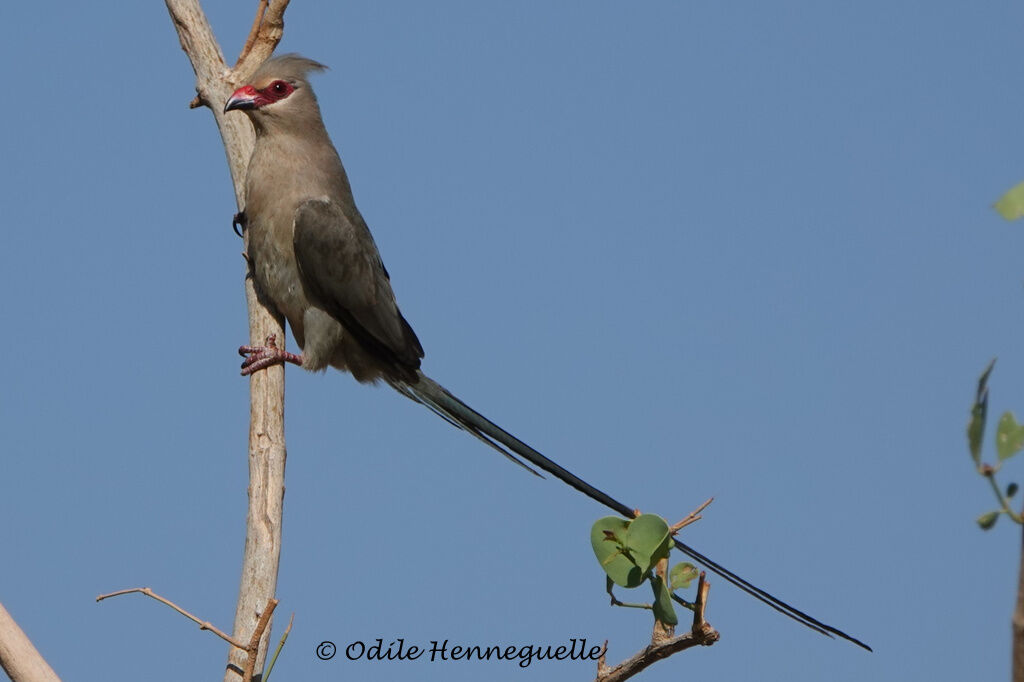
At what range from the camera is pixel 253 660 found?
345cm

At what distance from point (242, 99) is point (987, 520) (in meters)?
4.55

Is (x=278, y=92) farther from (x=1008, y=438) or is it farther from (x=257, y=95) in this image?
(x=1008, y=438)

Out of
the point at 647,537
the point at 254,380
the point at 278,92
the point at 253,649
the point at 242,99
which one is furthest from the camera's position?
the point at 278,92

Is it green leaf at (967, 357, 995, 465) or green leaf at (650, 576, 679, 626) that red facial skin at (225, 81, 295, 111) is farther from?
green leaf at (967, 357, 995, 465)

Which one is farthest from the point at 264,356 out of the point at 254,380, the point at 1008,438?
the point at 1008,438

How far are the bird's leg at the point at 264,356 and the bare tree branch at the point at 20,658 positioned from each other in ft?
5.75

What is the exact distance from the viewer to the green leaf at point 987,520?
1.17m

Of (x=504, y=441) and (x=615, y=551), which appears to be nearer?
(x=615, y=551)

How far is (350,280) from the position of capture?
5551 millimetres

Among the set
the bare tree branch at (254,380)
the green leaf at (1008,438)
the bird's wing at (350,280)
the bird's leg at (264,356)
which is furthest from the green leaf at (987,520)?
the bird's wing at (350,280)

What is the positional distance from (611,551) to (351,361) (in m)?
3.18

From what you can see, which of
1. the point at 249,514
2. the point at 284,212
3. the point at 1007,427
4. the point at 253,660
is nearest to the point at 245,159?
the point at 284,212

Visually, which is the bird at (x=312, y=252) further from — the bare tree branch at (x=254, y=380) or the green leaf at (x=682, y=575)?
the green leaf at (x=682, y=575)

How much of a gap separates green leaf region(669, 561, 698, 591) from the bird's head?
325 cm
